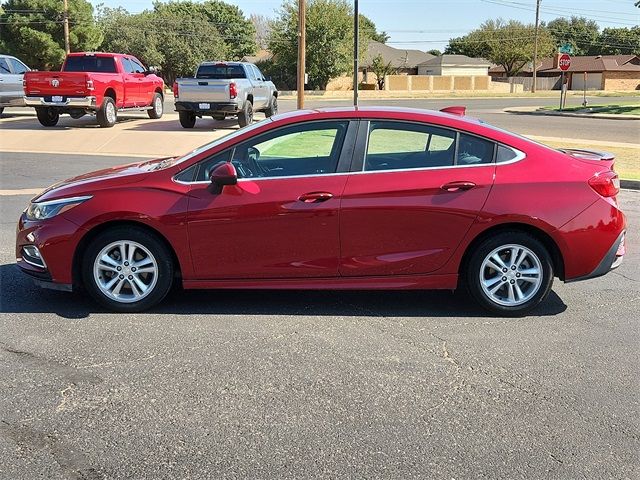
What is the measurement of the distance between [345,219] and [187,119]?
653 inches

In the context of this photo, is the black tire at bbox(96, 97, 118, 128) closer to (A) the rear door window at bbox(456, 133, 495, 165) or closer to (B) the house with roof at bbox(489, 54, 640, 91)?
(A) the rear door window at bbox(456, 133, 495, 165)

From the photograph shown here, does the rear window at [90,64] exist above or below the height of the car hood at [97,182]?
above

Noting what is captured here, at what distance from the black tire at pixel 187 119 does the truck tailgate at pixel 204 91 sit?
3.21ft

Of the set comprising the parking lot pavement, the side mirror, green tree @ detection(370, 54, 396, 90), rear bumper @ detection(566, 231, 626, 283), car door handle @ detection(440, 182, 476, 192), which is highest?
green tree @ detection(370, 54, 396, 90)

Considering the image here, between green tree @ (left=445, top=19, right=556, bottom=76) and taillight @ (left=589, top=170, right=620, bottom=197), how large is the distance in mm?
88293

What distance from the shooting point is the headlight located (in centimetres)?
511

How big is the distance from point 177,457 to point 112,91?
18767 millimetres

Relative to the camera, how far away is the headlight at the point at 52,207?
5109 millimetres

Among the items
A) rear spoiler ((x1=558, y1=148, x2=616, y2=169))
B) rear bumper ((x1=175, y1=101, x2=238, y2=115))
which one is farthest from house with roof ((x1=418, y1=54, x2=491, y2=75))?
rear spoiler ((x1=558, y1=148, x2=616, y2=169))

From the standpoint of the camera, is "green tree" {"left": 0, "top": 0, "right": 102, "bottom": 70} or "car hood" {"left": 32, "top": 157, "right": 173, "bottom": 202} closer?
"car hood" {"left": 32, "top": 157, "right": 173, "bottom": 202}

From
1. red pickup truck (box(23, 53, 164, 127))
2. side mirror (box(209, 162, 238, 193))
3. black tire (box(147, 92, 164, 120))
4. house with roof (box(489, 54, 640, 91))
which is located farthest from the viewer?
house with roof (box(489, 54, 640, 91))

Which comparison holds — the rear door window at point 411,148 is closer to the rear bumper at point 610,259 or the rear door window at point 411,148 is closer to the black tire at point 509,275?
the black tire at point 509,275

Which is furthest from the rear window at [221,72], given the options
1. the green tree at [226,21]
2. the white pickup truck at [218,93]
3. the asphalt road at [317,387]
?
the green tree at [226,21]

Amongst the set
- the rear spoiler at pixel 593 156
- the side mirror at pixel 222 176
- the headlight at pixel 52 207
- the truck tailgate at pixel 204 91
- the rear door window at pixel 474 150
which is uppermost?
the truck tailgate at pixel 204 91
